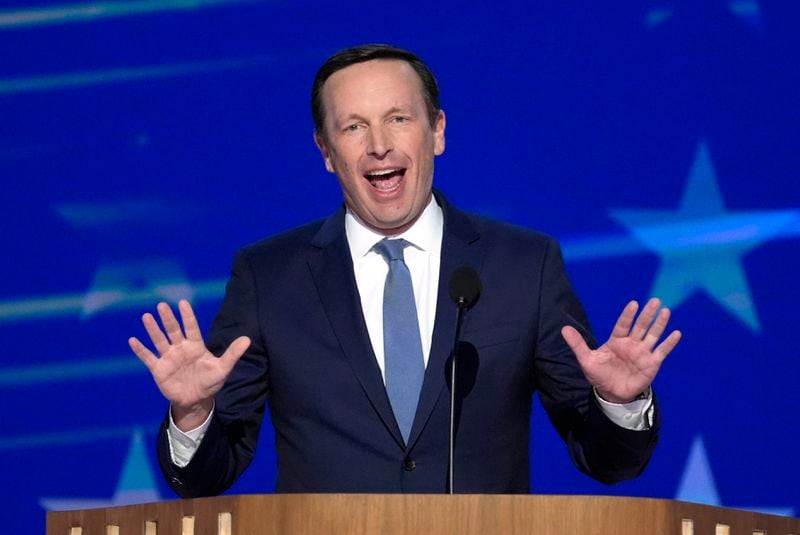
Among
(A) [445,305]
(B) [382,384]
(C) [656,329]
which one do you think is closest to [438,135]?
(A) [445,305]

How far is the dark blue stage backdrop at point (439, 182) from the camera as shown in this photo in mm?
3500

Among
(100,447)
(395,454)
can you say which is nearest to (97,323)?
(100,447)

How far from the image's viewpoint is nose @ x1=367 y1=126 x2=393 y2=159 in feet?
9.09

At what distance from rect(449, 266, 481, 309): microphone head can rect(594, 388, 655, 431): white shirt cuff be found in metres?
0.26

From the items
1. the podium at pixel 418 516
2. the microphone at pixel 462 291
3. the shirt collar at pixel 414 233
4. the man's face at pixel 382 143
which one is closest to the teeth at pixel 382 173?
the man's face at pixel 382 143

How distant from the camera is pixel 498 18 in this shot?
3.61m

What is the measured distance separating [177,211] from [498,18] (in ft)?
3.04

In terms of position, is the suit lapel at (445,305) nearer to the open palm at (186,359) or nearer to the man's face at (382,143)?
the man's face at (382,143)

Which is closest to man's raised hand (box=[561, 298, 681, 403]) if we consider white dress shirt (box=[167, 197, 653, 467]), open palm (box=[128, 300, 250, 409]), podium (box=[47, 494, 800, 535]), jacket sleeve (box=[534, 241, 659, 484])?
jacket sleeve (box=[534, 241, 659, 484])

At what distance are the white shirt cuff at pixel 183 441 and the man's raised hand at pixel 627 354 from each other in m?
0.62

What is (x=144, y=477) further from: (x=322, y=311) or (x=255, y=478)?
(x=322, y=311)

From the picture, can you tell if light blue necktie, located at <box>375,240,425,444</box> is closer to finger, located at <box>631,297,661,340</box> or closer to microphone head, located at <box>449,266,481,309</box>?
microphone head, located at <box>449,266,481,309</box>

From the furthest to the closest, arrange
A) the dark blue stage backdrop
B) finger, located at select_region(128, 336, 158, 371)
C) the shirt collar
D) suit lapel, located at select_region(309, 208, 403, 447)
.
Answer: the dark blue stage backdrop
the shirt collar
suit lapel, located at select_region(309, 208, 403, 447)
finger, located at select_region(128, 336, 158, 371)

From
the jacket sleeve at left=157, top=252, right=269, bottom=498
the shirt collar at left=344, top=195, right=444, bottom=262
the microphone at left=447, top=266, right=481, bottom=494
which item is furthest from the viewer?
the shirt collar at left=344, top=195, right=444, bottom=262
